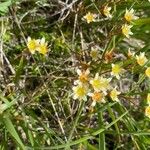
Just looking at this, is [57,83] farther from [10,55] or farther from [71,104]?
[10,55]

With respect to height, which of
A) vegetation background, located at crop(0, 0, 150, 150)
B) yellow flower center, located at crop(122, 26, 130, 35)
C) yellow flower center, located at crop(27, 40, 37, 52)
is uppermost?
yellow flower center, located at crop(27, 40, 37, 52)

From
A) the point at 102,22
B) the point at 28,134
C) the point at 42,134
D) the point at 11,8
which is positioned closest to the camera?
the point at 28,134

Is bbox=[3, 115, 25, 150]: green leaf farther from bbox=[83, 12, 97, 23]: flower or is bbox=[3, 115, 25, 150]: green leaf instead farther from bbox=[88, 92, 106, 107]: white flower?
bbox=[83, 12, 97, 23]: flower

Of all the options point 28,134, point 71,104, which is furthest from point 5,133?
point 71,104

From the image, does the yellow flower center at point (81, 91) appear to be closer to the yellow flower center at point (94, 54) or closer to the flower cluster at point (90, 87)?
the flower cluster at point (90, 87)

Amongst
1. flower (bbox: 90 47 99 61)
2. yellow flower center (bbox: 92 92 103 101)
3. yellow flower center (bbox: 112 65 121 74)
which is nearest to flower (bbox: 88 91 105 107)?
yellow flower center (bbox: 92 92 103 101)

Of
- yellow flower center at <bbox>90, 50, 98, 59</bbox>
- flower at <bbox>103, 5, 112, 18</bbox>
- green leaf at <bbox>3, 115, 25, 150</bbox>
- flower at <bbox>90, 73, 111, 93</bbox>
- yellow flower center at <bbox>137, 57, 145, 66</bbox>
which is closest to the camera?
green leaf at <bbox>3, 115, 25, 150</bbox>

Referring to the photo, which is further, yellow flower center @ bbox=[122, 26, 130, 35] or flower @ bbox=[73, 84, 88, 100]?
yellow flower center @ bbox=[122, 26, 130, 35]

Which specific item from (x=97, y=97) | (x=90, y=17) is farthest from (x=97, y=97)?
(x=90, y=17)
